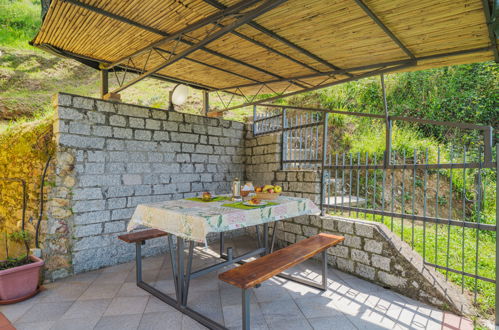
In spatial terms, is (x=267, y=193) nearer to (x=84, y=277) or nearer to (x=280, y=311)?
(x=280, y=311)

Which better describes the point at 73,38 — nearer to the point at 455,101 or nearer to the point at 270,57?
the point at 270,57

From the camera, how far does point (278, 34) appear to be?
9.95ft

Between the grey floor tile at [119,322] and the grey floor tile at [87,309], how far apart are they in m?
0.13

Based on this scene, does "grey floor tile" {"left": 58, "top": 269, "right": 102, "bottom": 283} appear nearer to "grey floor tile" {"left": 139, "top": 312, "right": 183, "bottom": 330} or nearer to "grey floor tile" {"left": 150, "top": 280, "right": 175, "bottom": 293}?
"grey floor tile" {"left": 150, "top": 280, "right": 175, "bottom": 293}

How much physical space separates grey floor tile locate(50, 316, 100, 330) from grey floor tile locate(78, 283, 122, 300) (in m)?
0.44

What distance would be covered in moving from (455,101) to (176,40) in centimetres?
758

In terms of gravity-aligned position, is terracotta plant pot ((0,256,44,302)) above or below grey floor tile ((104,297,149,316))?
above

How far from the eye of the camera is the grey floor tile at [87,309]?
100 inches

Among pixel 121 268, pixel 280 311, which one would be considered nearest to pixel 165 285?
pixel 121 268

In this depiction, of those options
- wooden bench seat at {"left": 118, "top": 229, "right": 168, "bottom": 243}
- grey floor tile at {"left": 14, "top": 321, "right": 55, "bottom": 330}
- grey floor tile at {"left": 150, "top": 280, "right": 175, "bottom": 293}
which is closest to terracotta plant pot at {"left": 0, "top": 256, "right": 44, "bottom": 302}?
grey floor tile at {"left": 14, "top": 321, "right": 55, "bottom": 330}

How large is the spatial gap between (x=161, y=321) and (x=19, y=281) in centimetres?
173

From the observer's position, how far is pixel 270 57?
3723 mm

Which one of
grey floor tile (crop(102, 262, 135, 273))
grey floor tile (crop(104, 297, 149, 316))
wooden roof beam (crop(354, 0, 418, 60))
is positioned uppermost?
wooden roof beam (crop(354, 0, 418, 60))

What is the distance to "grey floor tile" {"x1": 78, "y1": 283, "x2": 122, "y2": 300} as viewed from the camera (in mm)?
2936
